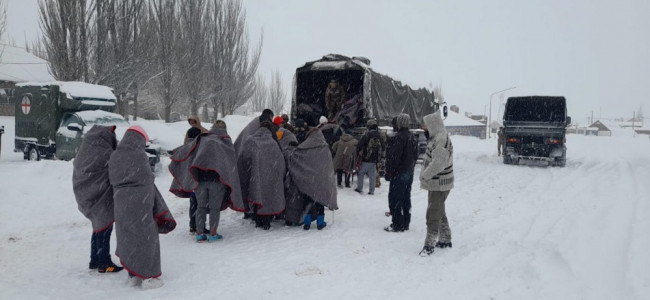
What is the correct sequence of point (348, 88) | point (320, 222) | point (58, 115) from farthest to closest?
point (348, 88)
point (58, 115)
point (320, 222)

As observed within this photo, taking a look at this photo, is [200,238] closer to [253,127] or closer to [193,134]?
[193,134]

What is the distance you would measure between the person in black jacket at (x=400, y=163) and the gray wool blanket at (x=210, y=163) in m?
2.31

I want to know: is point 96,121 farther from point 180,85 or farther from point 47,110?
point 180,85

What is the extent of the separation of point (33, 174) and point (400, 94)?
413 inches

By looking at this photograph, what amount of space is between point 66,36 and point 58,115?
7604mm

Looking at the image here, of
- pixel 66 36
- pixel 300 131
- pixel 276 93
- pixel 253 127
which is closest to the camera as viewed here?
pixel 253 127

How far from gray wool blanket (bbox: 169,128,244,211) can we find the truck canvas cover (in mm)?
5775

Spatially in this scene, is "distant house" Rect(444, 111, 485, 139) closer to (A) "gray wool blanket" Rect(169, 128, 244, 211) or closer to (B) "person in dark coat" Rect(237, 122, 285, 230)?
(B) "person in dark coat" Rect(237, 122, 285, 230)

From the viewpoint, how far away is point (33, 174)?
9.89 m

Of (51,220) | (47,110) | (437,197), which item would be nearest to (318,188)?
(437,197)

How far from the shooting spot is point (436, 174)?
17.7 ft

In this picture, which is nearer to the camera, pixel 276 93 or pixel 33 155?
pixel 33 155

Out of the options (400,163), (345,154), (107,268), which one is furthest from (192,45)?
(107,268)

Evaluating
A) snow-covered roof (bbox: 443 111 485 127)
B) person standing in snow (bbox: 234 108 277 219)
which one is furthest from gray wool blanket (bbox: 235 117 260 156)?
snow-covered roof (bbox: 443 111 485 127)
